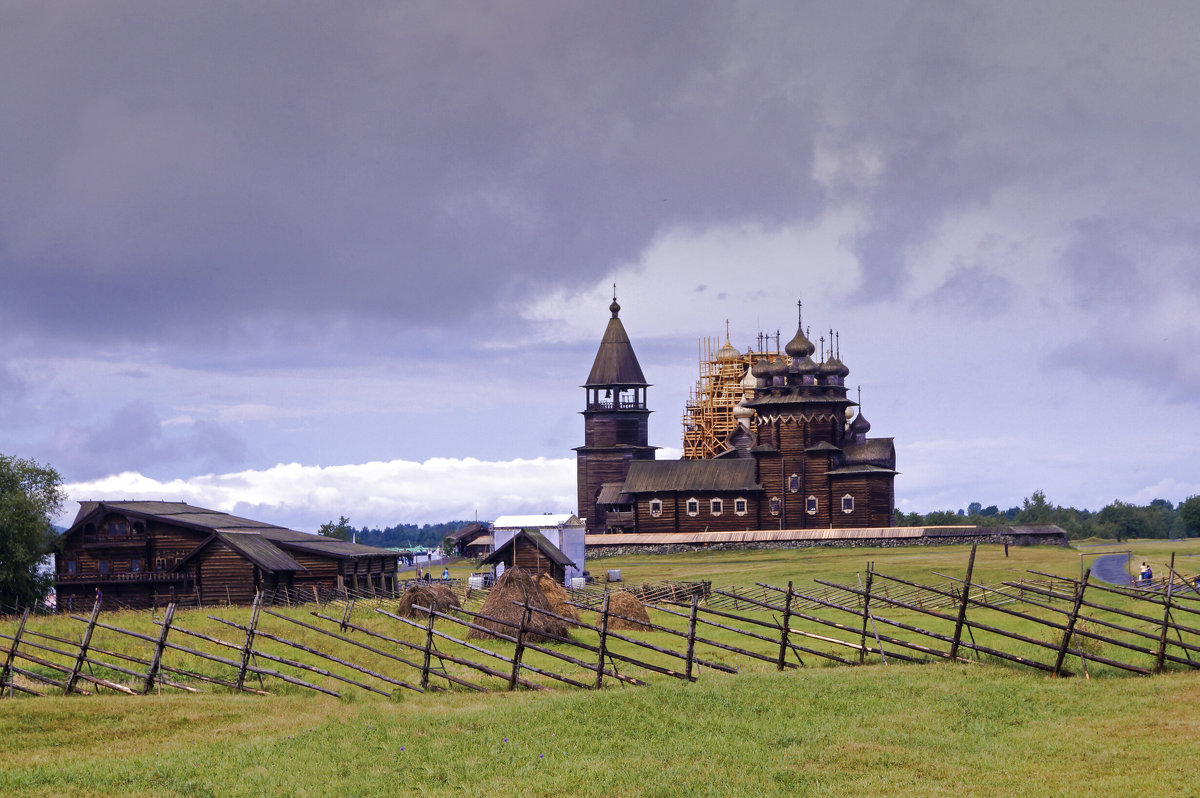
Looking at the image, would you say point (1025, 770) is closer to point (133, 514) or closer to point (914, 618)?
point (914, 618)

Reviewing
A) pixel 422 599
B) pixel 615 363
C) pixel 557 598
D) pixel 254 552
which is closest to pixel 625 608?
pixel 557 598

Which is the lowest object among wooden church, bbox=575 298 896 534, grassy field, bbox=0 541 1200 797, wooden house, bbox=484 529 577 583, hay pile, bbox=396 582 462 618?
grassy field, bbox=0 541 1200 797

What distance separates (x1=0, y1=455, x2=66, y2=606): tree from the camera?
186 ft

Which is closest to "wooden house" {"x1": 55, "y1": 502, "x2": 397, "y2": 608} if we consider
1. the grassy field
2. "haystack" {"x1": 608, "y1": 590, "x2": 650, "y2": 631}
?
"haystack" {"x1": 608, "y1": 590, "x2": 650, "y2": 631}

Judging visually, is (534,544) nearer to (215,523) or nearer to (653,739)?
(215,523)

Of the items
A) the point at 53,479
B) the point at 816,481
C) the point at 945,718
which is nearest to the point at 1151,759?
the point at 945,718

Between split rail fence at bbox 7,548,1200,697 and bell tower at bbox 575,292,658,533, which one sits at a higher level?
bell tower at bbox 575,292,658,533

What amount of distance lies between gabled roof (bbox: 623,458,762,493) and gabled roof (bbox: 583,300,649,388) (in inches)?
329

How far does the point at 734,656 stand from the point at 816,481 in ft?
174

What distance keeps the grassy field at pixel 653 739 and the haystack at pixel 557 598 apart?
16.5m

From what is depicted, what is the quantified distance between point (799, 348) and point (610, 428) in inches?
634

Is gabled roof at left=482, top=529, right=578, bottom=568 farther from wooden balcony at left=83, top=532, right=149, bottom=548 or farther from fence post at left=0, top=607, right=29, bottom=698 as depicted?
fence post at left=0, top=607, right=29, bottom=698

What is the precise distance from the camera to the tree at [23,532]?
56812mm

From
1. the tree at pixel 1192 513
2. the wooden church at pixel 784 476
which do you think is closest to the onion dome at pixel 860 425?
the wooden church at pixel 784 476
